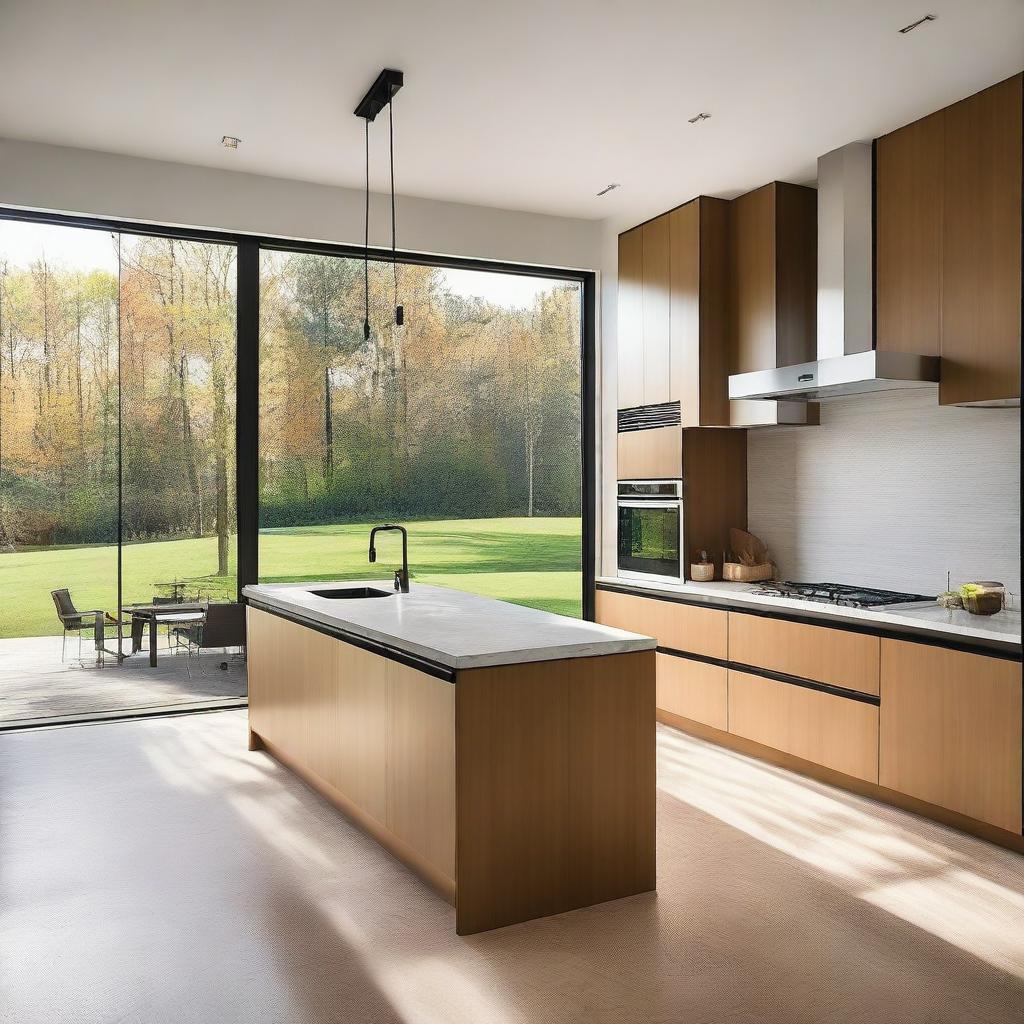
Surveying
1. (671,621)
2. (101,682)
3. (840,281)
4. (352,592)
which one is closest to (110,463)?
(101,682)

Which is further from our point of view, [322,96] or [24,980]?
[322,96]

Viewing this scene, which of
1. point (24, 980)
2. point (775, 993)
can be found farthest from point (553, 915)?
point (24, 980)

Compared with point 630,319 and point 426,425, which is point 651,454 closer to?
point 630,319

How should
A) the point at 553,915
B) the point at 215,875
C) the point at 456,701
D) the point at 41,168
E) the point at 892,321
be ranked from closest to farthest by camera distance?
the point at 456,701
the point at 553,915
the point at 215,875
the point at 892,321
the point at 41,168

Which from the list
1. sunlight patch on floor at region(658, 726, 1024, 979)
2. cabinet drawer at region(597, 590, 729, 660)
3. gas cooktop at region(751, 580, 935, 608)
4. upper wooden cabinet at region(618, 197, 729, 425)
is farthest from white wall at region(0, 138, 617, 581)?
Result: sunlight patch on floor at region(658, 726, 1024, 979)

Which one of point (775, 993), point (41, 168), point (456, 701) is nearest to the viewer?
point (775, 993)

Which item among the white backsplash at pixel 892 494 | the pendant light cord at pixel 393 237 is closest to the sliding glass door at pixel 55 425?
the pendant light cord at pixel 393 237

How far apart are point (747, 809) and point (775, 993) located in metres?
1.50

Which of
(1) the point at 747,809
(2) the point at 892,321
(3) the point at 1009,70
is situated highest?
(3) the point at 1009,70

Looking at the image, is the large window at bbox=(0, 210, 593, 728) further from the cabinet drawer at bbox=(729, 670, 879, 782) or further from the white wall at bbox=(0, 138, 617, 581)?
the cabinet drawer at bbox=(729, 670, 879, 782)

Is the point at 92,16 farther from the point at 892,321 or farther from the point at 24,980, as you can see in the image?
the point at 892,321

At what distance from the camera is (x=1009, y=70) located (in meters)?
3.70

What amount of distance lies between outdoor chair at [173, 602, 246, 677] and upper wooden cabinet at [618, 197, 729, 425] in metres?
2.67

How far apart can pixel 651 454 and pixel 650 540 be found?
1.68 ft
